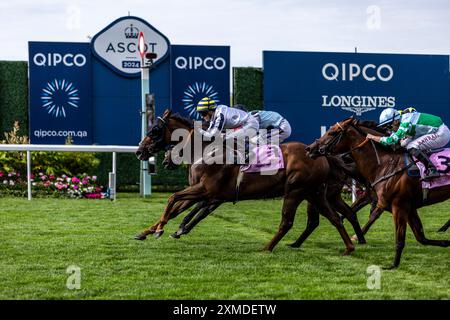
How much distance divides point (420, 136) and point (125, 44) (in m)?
10.9

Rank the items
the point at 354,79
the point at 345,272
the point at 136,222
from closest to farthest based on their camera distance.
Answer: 1. the point at 345,272
2. the point at 136,222
3. the point at 354,79

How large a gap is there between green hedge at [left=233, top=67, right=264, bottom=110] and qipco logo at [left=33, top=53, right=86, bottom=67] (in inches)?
133

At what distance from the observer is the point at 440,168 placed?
7.59 metres

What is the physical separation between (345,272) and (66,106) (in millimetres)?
11472

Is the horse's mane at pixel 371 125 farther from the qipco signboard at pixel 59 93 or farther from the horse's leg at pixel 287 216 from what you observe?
the qipco signboard at pixel 59 93

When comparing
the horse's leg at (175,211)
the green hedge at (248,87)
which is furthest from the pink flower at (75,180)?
the horse's leg at (175,211)

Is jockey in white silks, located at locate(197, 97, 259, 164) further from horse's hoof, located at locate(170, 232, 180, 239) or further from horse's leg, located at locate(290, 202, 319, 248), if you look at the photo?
horse's hoof, located at locate(170, 232, 180, 239)

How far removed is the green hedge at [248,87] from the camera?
703 inches

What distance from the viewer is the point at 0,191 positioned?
51.0 ft

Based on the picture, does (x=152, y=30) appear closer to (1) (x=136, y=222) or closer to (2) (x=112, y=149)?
(2) (x=112, y=149)

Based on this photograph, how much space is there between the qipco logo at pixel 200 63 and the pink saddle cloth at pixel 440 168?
10.6 m

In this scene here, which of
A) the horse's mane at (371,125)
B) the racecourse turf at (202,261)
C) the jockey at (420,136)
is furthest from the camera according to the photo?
the horse's mane at (371,125)

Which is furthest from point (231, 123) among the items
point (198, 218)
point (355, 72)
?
point (355, 72)
